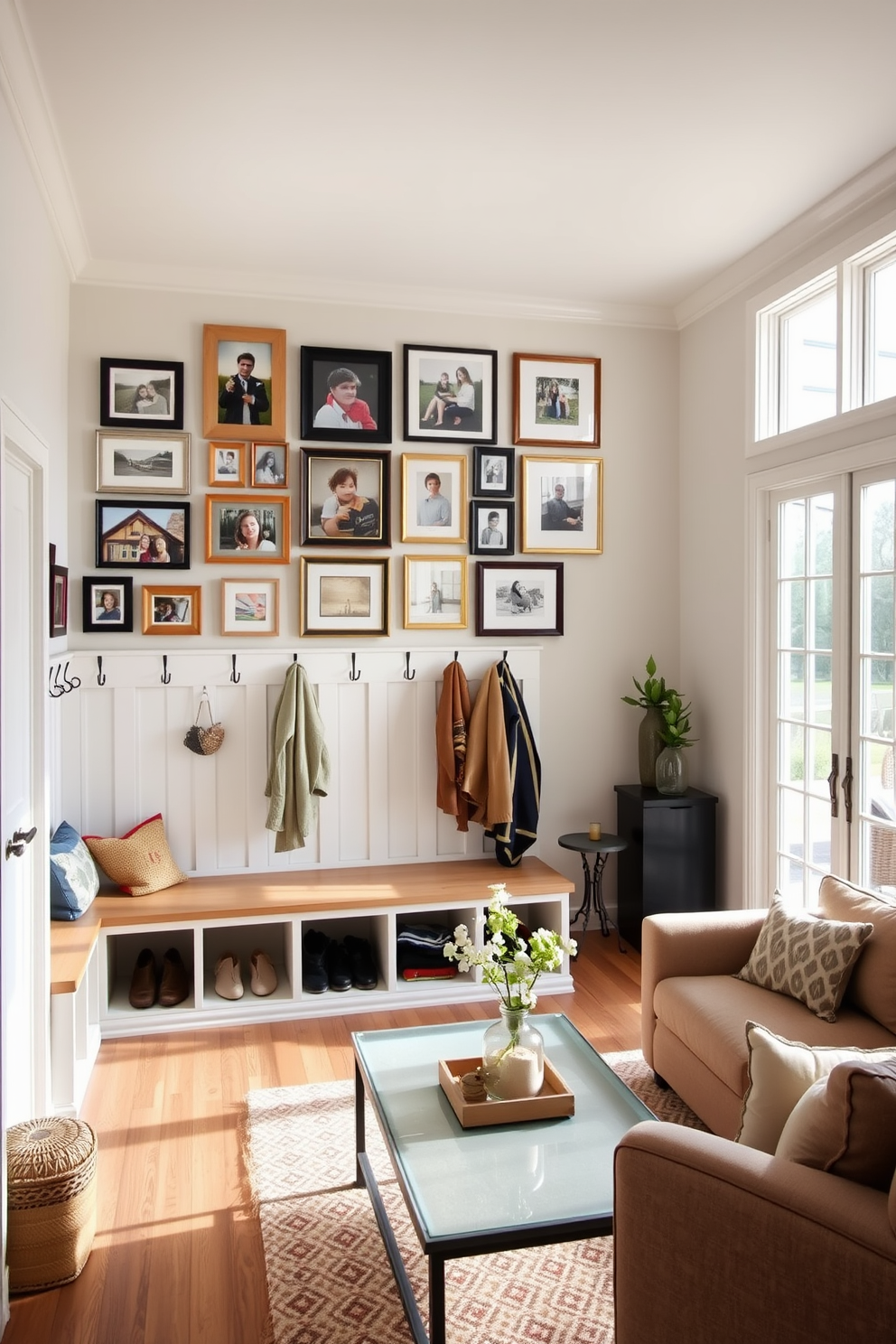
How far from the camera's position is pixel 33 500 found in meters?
2.85

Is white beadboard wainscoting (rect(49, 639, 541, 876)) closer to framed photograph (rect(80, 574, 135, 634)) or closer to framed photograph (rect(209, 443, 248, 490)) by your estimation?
framed photograph (rect(80, 574, 135, 634))

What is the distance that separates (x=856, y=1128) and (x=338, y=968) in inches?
105

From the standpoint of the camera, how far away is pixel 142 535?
4.10m

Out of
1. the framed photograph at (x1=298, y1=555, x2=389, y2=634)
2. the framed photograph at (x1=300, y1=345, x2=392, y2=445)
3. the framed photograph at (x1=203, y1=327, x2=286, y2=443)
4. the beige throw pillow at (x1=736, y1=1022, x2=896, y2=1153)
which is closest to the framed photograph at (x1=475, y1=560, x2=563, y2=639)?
the framed photograph at (x1=298, y1=555, x2=389, y2=634)

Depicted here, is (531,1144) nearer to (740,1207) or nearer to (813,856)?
(740,1207)

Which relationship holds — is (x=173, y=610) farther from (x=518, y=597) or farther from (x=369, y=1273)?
(x=369, y=1273)

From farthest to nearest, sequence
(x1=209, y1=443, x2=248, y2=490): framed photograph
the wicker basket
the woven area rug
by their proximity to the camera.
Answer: (x1=209, y1=443, x2=248, y2=490): framed photograph
the wicker basket
the woven area rug

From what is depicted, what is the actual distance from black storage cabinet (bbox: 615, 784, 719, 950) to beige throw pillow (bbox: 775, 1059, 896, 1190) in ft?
8.86

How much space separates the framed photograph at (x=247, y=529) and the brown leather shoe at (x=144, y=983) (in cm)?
166

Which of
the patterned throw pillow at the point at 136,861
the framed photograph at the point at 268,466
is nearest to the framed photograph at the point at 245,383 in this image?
the framed photograph at the point at 268,466

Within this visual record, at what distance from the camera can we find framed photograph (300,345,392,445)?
167 inches

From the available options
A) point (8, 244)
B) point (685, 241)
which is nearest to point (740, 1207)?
point (8, 244)

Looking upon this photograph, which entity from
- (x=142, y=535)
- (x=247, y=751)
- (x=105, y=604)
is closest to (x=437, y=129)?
(x=142, y=535)

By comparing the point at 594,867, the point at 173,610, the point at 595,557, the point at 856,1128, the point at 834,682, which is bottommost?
the point at 594,867
